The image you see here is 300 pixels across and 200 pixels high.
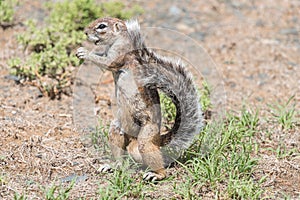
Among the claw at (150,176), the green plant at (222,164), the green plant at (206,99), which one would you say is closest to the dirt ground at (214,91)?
the green plant at (222,164)

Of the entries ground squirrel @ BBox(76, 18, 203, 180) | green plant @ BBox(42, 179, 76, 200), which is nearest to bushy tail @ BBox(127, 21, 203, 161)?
ground squirrel @ BBox(76, 18, 203, 180)

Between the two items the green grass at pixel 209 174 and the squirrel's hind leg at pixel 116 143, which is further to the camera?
the squirrel's hind leg at pixel 116 143

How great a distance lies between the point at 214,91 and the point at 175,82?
219cm

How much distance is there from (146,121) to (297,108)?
2503 millimetres

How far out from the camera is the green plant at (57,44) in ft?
21.0

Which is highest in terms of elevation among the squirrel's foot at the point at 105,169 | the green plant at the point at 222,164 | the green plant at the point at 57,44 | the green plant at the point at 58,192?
the green plant at the point at 57,44

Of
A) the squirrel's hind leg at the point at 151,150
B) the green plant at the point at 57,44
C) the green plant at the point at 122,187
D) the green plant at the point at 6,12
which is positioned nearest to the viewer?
the green plant at the point at 122,187

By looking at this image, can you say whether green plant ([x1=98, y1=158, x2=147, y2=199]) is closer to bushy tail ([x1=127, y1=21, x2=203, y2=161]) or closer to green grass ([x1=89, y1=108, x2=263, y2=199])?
green grass ([x1=89, y1=108, x2=263, y2=199])

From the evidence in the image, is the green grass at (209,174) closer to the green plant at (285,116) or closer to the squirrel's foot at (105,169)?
the squirrel's foot at (105,169)

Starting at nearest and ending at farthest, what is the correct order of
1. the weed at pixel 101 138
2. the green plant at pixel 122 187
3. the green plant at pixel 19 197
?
the green plant at pixel 19 197, the green plant at pixel 122 187, the weed at pixel 101 138

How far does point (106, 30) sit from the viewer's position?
4594mm

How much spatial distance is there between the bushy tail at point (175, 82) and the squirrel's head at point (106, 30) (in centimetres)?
11

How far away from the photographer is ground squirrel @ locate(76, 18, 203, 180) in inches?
178

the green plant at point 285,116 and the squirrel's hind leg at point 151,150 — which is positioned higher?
the green plant at point 285,116
